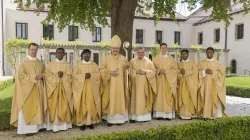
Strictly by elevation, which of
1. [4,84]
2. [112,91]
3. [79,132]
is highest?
[112,91]

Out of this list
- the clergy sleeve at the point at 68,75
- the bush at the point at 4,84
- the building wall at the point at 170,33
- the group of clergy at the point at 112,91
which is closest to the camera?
the group of clergy at the point at 112,91

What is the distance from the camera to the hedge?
5.23 metres

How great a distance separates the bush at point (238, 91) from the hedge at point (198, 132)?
8.20 metres

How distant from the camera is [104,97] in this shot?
286 inches

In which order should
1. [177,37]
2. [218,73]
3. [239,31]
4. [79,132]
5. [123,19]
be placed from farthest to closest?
[177,37]
[239,31]
[123,19]
[218,73]
[79,132]

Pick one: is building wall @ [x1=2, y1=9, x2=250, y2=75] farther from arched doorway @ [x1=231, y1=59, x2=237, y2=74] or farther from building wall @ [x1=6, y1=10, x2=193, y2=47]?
arched doorway @ [x1=231, y1=59, x2=237, y2=74]

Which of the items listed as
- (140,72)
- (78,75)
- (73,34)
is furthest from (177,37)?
(78,75)

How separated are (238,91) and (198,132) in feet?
31.5

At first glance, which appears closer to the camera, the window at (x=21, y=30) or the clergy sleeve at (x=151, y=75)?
the clergy sleeve at (x=151, y=75)

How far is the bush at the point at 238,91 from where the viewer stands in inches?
543

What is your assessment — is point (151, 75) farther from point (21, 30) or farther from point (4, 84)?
point (21, 30)

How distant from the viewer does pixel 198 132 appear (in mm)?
5879

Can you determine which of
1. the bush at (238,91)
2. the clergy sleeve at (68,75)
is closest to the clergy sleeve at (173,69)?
the clergy sleeve at (68,75)

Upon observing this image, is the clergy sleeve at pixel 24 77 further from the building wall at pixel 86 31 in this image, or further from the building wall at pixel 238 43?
the building wall at pixel 238 43
